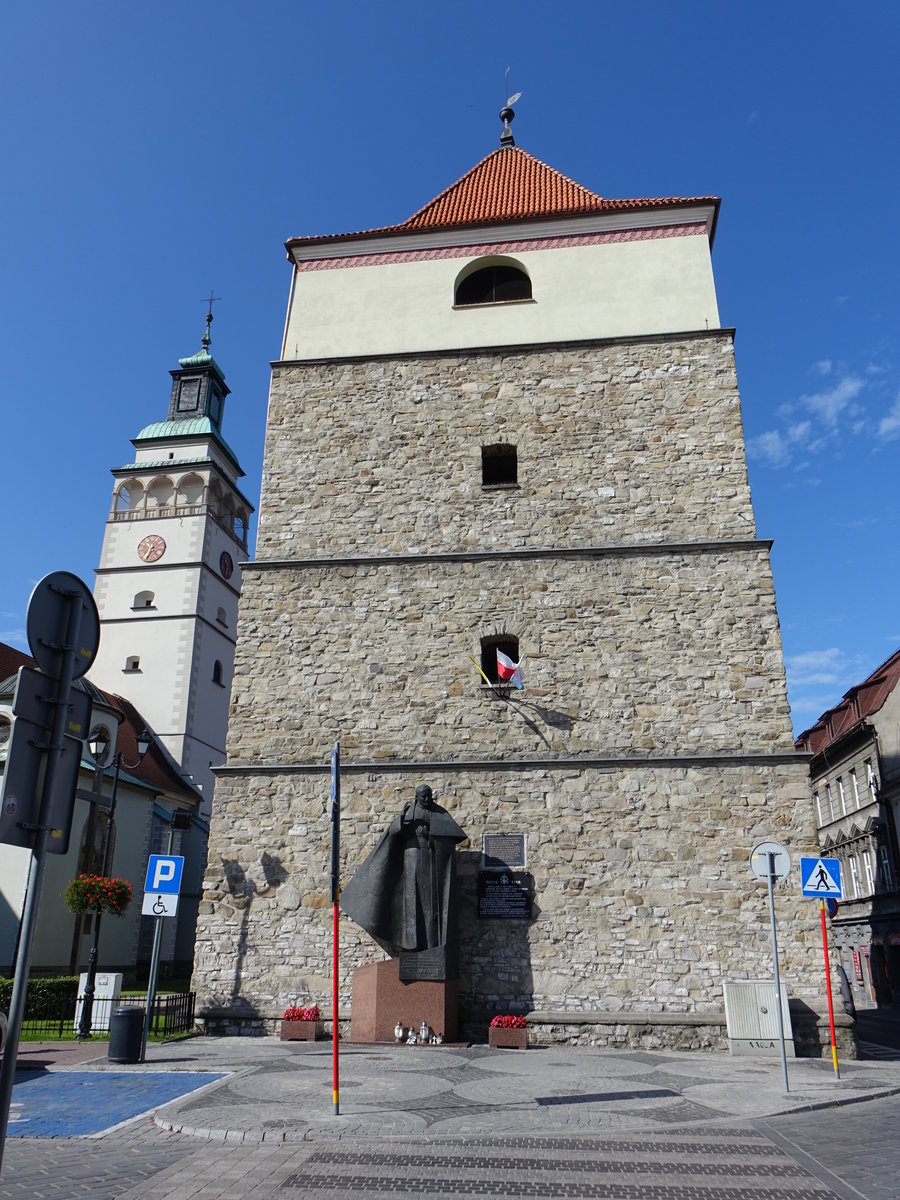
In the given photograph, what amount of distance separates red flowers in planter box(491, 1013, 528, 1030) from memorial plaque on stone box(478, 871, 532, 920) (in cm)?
135

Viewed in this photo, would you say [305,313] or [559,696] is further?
[305,313]

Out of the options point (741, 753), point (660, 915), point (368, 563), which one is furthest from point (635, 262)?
point (660, 915)

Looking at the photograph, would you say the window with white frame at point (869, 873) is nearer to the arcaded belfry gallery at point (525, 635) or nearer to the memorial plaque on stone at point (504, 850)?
the arcaded belfry gallery at point (525, 635)

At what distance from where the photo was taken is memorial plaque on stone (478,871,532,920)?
470 inches

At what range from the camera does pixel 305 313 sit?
1672cm

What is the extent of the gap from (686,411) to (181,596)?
2529 centimetres

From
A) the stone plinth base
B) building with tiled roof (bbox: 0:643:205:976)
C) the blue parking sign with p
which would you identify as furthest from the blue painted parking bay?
building with tiled roof (bbox: 0:643:205:976)

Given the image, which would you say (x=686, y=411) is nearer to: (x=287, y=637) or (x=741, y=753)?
(x=741, y=753)

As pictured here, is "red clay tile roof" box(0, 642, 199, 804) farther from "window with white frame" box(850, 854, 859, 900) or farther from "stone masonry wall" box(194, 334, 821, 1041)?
"window with white frame" box(850, 854, 859, 900)

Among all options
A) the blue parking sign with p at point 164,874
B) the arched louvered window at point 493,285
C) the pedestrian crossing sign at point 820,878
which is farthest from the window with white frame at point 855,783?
the blue parking sign with p at point 164,874

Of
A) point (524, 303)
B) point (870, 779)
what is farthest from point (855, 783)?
point (524, 303)

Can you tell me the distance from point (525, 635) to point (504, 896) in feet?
12.7

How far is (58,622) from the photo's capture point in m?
4.00

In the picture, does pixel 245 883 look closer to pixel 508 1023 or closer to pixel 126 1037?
pixel 126 1037
